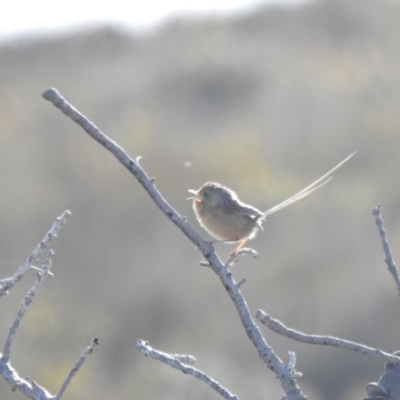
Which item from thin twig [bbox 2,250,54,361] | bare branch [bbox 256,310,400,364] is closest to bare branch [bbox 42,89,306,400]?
bare branch [bbox 256,310,400,364]

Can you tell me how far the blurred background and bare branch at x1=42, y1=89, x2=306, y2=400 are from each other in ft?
23.5

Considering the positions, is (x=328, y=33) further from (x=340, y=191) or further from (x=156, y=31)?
(x=340, y=191)

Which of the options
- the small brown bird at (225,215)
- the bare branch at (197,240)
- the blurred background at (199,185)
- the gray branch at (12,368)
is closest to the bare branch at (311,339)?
the bare branch at (197,240)

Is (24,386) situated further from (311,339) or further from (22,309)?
(311,339)

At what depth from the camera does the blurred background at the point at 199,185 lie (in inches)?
491

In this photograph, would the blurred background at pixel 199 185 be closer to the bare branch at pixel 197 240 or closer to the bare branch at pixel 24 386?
the bare branch at pixel 24 386


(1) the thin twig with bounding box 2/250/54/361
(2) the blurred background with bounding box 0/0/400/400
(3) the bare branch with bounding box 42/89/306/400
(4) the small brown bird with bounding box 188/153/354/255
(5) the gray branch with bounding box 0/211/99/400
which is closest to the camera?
(3) the bare branch with bounding box 42/89/306/400

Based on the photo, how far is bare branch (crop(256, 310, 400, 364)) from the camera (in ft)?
8.24

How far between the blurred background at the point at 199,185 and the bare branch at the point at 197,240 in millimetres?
7162

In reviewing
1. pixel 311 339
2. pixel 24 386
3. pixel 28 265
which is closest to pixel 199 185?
pixel 28 265

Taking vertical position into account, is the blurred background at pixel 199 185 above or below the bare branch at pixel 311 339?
above

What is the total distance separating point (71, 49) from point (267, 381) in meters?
15.4

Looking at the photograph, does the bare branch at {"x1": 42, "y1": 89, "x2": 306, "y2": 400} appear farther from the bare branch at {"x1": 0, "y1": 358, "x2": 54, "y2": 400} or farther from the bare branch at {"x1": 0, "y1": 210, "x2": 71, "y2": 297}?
the bare branch at {"x1": 0, "y1": 358, "x2": 54, "y2": 400}

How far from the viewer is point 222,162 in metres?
17.6
